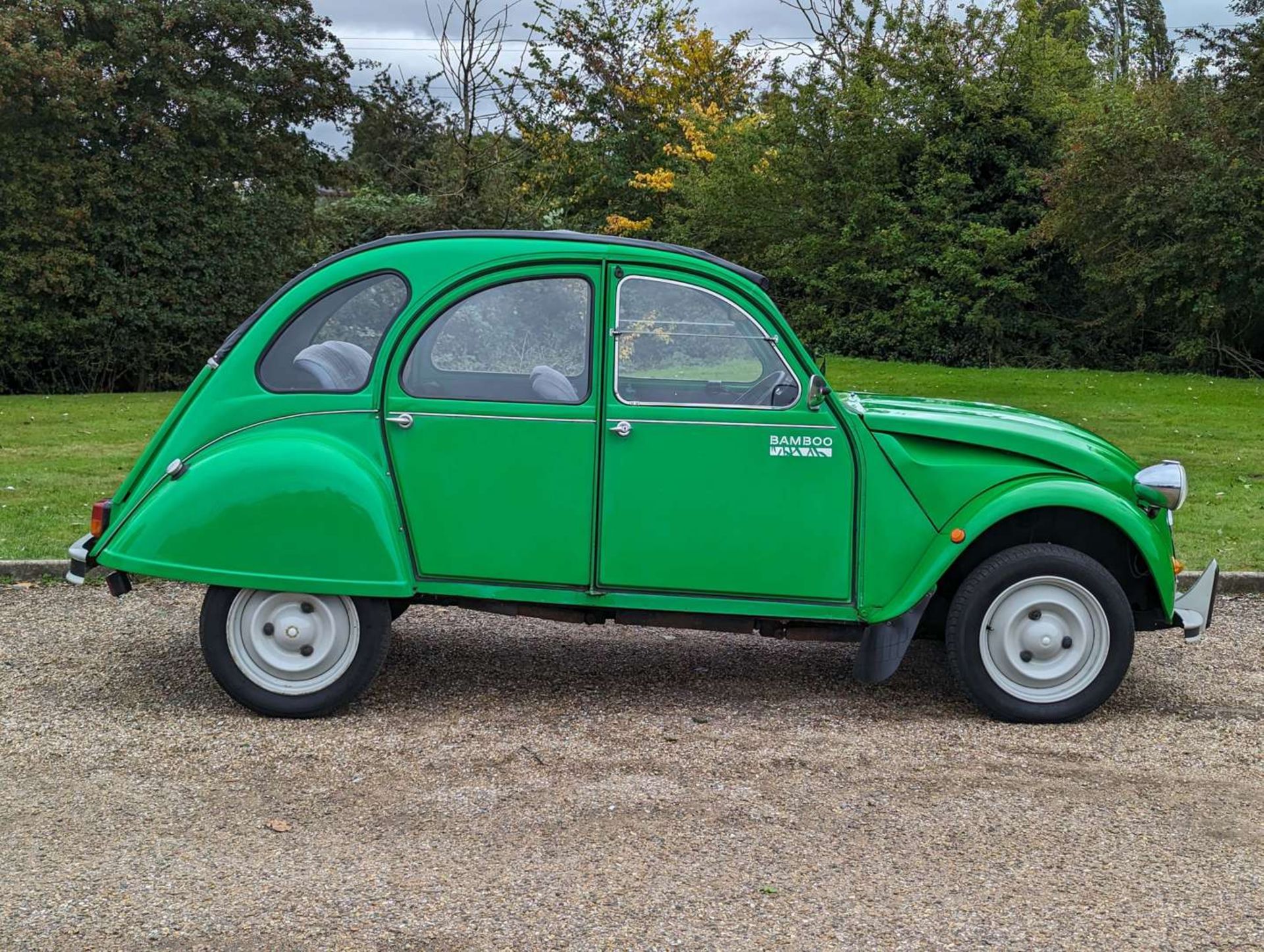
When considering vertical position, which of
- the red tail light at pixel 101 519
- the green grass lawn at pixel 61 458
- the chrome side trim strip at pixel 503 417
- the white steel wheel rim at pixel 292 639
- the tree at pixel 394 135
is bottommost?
the green grass lawn at pixel 61 458

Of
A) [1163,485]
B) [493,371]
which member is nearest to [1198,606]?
[1163,485]

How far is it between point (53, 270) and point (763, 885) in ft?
67.5

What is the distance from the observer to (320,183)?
24.8m

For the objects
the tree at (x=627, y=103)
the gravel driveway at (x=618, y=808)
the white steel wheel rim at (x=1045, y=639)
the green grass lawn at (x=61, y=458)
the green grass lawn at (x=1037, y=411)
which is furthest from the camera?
the tree at (x=627, y=103)

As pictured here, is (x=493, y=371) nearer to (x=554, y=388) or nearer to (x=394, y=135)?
(x=554, y=388)

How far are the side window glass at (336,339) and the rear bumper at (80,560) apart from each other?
1.02 metres

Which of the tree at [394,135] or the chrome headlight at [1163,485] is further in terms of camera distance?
the tree at [394,135]

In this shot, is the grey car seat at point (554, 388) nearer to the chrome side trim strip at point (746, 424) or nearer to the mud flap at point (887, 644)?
the chrome side trim strip at point (746, 424)

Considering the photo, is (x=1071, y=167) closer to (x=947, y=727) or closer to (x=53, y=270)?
(x=53, y=270)

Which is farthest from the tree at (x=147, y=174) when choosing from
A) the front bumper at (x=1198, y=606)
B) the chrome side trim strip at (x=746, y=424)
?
the front bumper at (x=1198, y=606)

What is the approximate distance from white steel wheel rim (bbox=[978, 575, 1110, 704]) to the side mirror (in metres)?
1.06

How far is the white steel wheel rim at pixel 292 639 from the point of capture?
524 cm

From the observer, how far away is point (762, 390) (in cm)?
524

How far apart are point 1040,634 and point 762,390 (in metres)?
1.49
